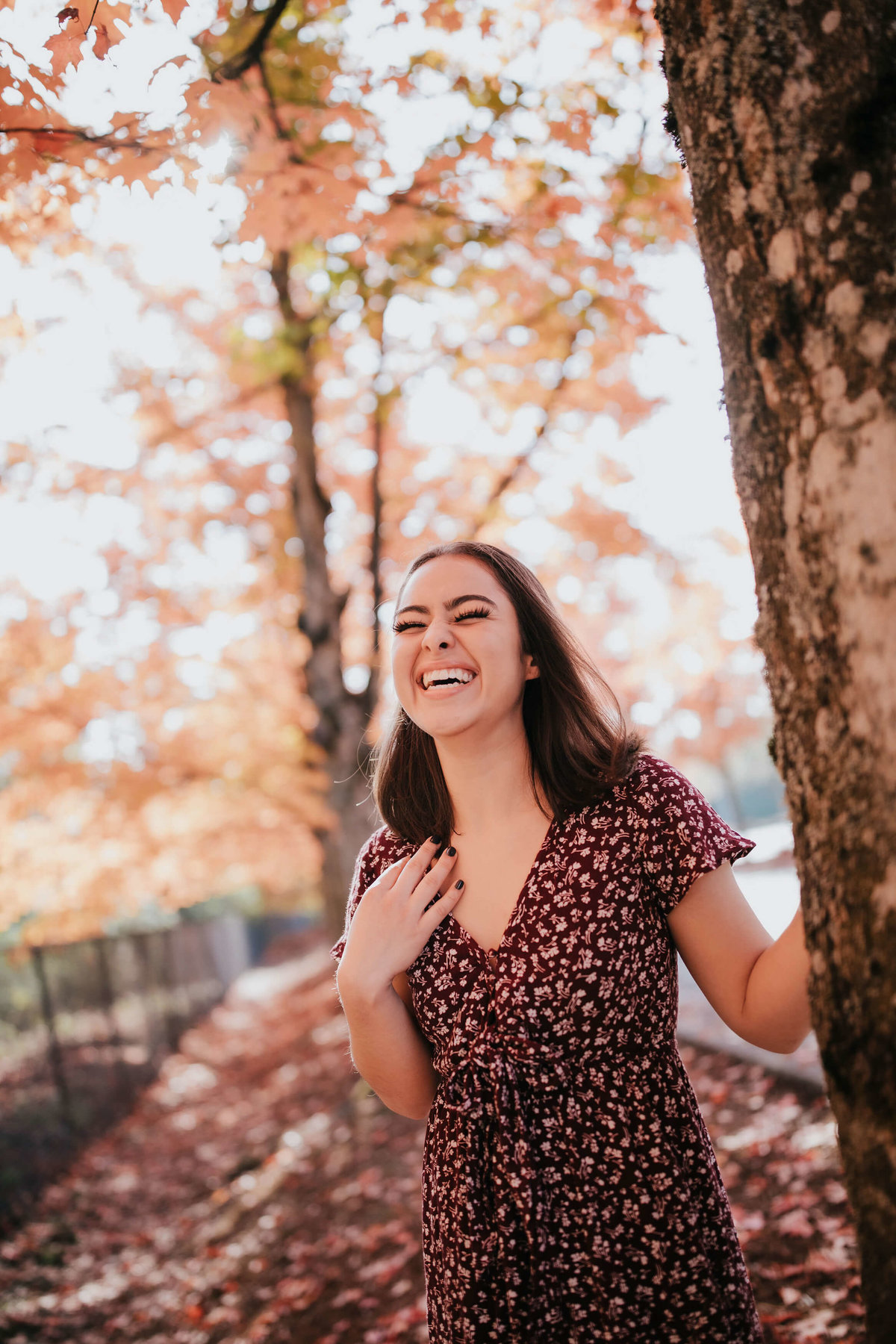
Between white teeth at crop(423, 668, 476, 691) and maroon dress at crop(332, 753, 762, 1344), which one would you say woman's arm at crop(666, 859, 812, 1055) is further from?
white teeth at crop(423, 668, 476, 691)

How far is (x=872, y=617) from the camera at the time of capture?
3.85 ft

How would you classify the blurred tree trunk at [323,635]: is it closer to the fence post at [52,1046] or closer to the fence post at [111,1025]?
the fence post at [52,1046]

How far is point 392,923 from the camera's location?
6.62ft

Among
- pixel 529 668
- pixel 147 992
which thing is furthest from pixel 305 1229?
pixel 147 992

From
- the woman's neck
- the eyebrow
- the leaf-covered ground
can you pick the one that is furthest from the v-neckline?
the leaf-covered ground

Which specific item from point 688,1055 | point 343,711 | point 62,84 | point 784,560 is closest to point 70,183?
point 62,84

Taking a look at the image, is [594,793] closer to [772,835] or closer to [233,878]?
[233,878]

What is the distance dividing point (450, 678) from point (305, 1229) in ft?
16.0

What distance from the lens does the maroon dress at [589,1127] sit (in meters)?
1.80

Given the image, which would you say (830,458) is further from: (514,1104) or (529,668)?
(514,1104)

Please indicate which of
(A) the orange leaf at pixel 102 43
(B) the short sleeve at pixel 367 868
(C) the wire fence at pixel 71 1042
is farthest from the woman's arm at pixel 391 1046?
(C) the wire fence at pixel 71 1042

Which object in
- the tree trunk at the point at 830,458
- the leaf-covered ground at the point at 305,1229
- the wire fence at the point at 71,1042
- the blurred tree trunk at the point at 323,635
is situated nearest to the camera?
the tree trunk at the point at 830,458

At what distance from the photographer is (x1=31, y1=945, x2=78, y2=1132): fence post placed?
26.1 feet

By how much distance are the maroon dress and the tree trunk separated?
57 centimetres
